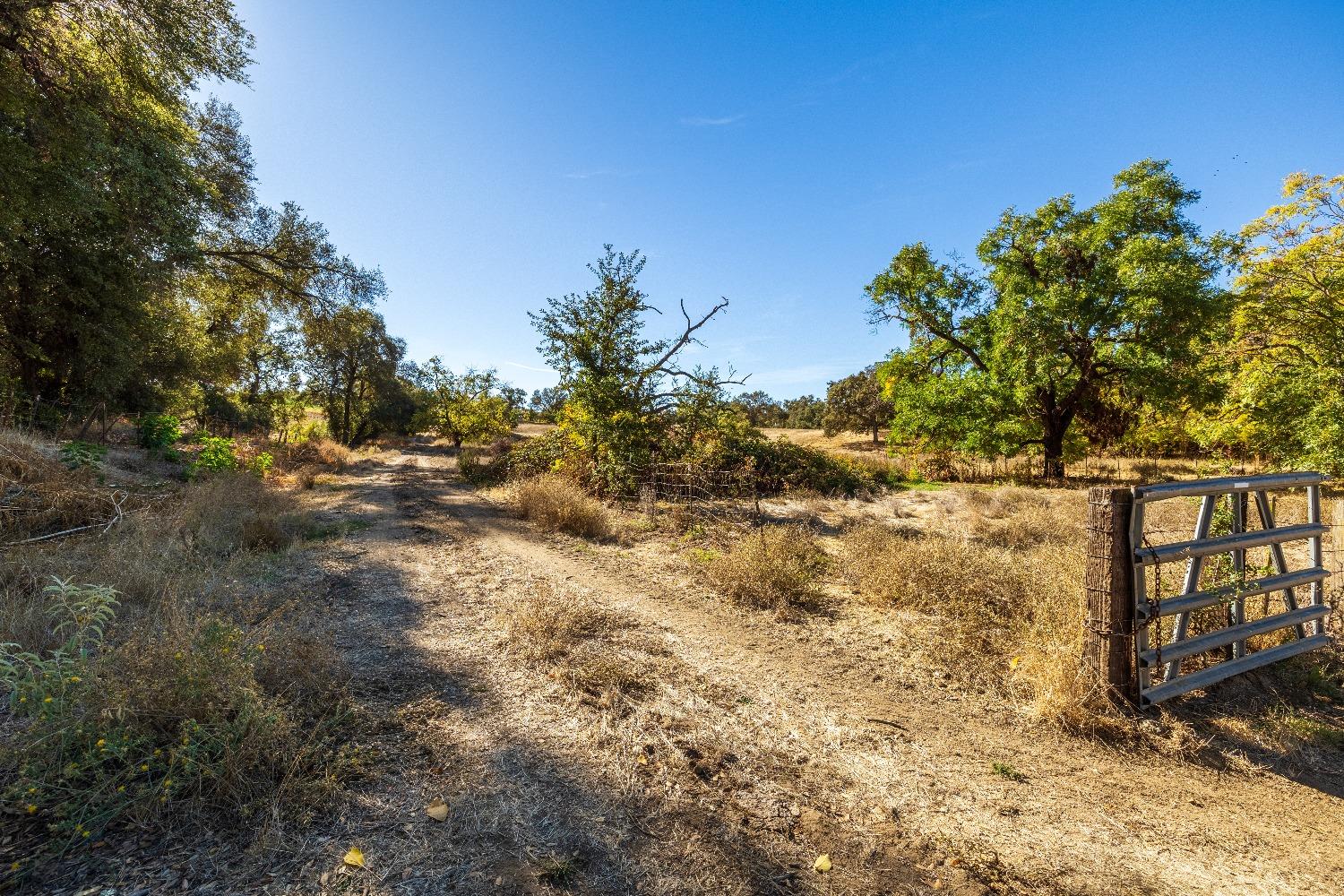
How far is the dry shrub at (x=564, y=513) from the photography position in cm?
971

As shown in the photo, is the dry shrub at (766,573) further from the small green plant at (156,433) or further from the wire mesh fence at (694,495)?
the small green plant at (156,433)

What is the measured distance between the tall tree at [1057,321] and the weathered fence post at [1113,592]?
1695 centimetres

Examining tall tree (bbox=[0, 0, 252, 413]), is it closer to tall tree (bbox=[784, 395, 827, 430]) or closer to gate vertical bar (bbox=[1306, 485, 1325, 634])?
gate vertical bar (bbox=[1306, 485, 1325, 634])

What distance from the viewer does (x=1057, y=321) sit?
17297mm

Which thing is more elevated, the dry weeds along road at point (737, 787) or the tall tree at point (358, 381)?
the tall tree at point (358, 381)

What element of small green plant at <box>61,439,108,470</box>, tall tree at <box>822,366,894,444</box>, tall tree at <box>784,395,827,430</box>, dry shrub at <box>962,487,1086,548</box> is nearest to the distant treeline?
small green plant at <box>61,439,108,470</box>

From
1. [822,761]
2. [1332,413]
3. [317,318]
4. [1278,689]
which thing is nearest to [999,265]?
[1332,413]

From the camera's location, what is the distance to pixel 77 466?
7.88m

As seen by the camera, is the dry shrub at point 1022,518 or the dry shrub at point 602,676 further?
the dry shrub at point 1022,518

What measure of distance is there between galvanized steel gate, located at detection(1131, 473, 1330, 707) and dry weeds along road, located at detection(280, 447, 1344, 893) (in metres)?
0.83

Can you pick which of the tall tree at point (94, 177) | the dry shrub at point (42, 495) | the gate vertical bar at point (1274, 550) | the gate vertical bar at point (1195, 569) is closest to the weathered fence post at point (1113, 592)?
the gate vertical bar at point (1195, 569)

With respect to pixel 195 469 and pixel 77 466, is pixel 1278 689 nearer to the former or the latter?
Result: pixel 77 466

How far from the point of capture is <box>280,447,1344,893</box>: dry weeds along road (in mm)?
2242

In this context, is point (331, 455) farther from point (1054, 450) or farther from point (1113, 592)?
point (1054, 450)
